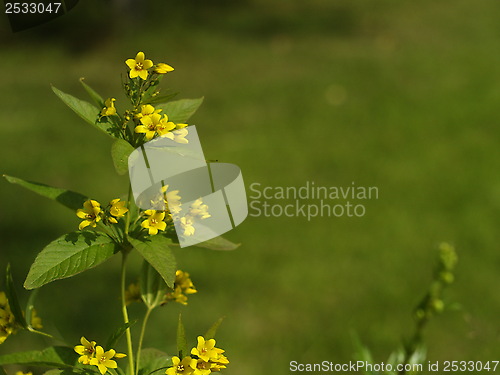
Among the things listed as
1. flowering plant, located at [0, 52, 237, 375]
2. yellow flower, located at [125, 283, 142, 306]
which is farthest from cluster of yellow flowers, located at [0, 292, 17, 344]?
yellow flower, located at [125, 283, 142, 306]

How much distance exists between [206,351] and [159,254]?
191 mm

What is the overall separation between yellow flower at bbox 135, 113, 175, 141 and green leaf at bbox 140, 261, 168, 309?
0.32m

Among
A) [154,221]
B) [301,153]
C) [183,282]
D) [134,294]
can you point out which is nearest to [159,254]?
[154,221]

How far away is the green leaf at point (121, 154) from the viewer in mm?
1043

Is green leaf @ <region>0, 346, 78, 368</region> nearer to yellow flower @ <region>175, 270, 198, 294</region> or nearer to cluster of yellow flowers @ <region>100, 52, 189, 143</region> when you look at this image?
yellow flower @ <region>175, 270, 198, 294</region>

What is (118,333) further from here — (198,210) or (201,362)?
(198,210)

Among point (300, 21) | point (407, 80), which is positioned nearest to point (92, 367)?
point (407, 80)

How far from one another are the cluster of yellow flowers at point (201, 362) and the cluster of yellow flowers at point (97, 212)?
268mm

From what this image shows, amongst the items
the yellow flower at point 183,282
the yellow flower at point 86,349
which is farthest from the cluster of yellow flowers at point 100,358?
the yellow flower at point 183,282

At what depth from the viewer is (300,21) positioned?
22.6ft

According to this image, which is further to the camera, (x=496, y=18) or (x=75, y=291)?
(x=496, y=18)

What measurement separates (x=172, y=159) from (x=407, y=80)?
4.87 metres

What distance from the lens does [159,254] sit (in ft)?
3.76

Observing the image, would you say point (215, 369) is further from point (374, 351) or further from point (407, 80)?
point (407, 80)
